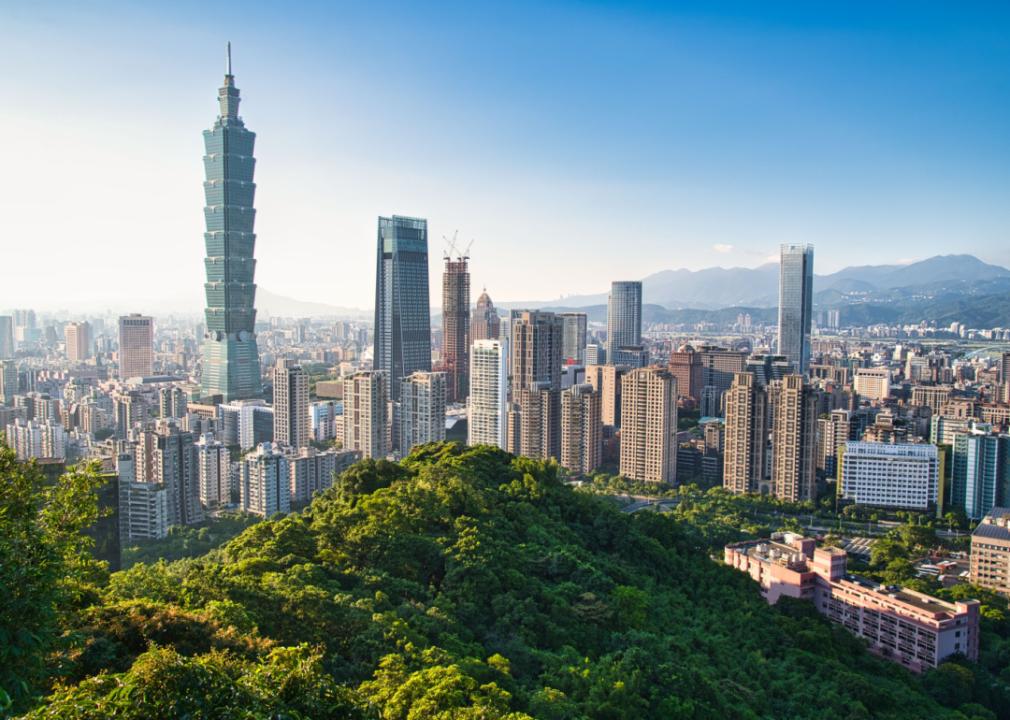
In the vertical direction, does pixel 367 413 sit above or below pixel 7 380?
below

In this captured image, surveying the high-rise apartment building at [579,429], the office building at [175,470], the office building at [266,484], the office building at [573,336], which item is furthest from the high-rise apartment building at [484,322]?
the office building at [175,470]

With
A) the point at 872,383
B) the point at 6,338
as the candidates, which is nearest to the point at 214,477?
the point at 872,383

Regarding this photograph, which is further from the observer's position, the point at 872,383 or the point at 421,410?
the point at 872,383

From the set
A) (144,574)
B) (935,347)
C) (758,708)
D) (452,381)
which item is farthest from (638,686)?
(935,347)

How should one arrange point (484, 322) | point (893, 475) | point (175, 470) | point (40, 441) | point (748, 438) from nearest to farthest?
point (175, 470), point (893, 475), point (40, 441), point (748, 438), point (484, 322)

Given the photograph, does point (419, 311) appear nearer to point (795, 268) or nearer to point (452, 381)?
point (452, 381)

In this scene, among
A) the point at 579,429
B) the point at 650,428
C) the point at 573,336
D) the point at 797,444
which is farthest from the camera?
the point at 573,336

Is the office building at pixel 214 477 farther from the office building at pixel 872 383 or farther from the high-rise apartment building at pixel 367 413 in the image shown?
the office building at pixel 872 383

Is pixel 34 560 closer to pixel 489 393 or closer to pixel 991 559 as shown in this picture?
pixel 991 559
